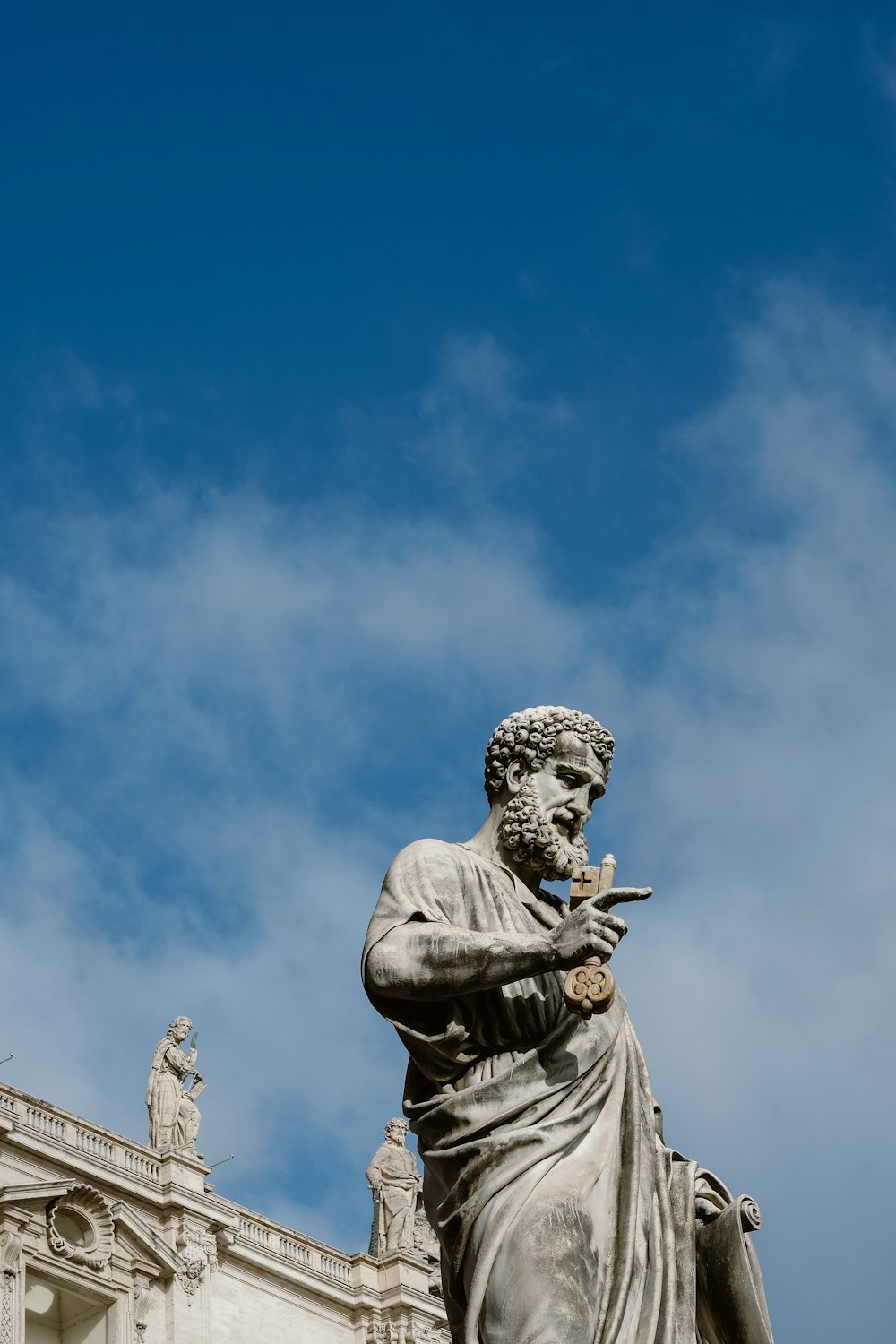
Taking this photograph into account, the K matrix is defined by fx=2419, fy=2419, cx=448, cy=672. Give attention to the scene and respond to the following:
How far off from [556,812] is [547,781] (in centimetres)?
8

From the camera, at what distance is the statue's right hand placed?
5094 mm

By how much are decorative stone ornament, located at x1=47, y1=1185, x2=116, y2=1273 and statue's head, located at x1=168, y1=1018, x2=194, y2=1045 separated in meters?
3.52

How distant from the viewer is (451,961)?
515 centimetres

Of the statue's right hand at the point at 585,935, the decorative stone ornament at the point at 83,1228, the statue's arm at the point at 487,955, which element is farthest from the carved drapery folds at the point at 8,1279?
the statue's right hand at the point at 585,935

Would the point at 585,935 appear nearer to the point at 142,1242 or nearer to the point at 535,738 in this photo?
the point at 535,738

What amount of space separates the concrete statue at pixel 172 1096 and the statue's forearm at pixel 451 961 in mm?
35214

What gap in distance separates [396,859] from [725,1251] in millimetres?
1144

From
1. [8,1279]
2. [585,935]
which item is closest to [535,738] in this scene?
[585,935]

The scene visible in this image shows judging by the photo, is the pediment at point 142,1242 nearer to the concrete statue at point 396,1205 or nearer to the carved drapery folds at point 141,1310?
the carved drapery folds at point 141,1310

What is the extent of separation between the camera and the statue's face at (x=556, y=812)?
5660mm

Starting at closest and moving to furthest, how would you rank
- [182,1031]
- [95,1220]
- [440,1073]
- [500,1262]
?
[500,1262] → [440,1073] → [95,1220] → [182,1031]

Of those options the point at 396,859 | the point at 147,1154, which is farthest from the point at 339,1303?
the point at 396,859

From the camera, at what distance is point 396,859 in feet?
18.3

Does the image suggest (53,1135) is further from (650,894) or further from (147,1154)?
(650,894)
